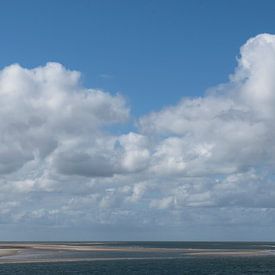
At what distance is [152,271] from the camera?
3300 inches

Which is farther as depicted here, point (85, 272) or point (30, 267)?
point (30, 267)

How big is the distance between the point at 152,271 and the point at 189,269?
25.1ft

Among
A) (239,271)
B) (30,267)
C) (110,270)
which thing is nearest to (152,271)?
(110,270)

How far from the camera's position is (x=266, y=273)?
8244cm

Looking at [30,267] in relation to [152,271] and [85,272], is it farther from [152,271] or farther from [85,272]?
[152,271]

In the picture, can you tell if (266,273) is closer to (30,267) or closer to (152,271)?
(152,271)

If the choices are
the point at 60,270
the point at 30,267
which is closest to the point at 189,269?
the point at 60,270

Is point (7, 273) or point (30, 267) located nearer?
point (7, 273)

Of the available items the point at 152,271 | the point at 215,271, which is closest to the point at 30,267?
the point at 152,271

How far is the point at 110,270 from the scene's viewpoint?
86375mm

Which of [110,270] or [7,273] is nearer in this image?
[7,273]

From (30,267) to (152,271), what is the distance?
72.4 feet

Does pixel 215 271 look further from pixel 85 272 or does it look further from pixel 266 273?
pixel 85 272

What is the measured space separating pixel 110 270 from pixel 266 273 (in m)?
25.0
